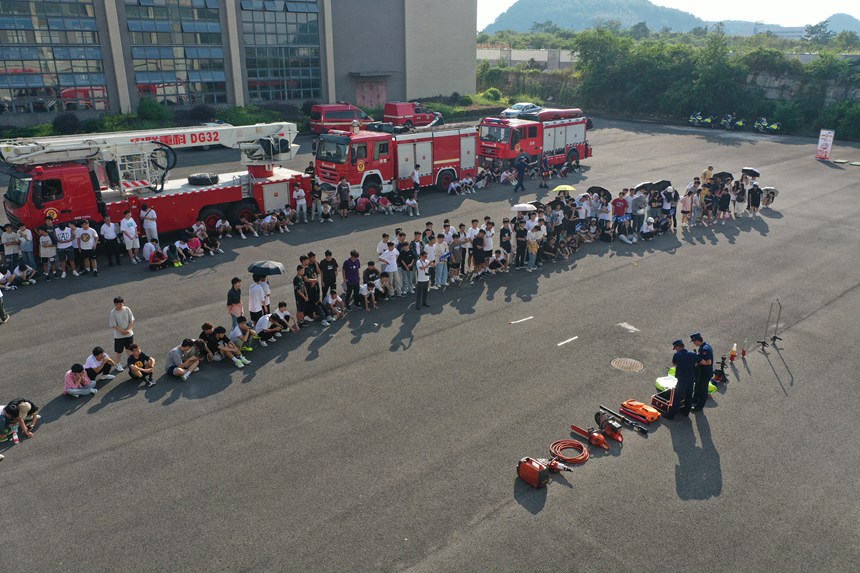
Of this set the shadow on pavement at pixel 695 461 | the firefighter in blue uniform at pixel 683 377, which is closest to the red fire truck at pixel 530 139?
the firefighter in blue uniform at pixel 683 377

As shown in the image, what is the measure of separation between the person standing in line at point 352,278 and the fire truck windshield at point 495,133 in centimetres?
1667

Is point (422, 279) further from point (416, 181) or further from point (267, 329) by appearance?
point (416, 181)

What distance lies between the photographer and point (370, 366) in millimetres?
12969

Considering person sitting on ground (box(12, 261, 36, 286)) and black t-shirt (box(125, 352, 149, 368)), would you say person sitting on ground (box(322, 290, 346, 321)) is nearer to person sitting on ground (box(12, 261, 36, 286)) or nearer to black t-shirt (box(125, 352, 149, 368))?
black t-shirt (box(125, 352, 149, 368))

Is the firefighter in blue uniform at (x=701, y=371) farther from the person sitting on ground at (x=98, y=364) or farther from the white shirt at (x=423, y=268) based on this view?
the person sitting on ground at (x=98, y=364)

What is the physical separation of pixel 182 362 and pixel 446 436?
5.52 meters

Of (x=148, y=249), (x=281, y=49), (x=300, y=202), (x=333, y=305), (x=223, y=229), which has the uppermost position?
(x=281, y=49)

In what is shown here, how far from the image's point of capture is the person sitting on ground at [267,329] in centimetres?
1384

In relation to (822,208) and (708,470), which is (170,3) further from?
(708,470)

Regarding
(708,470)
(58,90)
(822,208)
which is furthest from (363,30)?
(708,470)

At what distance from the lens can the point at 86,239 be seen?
17.9 meters

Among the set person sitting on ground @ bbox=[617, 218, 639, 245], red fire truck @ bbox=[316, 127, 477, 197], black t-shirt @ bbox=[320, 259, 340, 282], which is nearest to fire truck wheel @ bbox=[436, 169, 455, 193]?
red fire truck @ bbox=[316, 127, 477, 197]

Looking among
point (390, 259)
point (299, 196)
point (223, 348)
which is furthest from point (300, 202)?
point (223, 348)

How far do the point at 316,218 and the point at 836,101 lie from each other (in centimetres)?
4098
